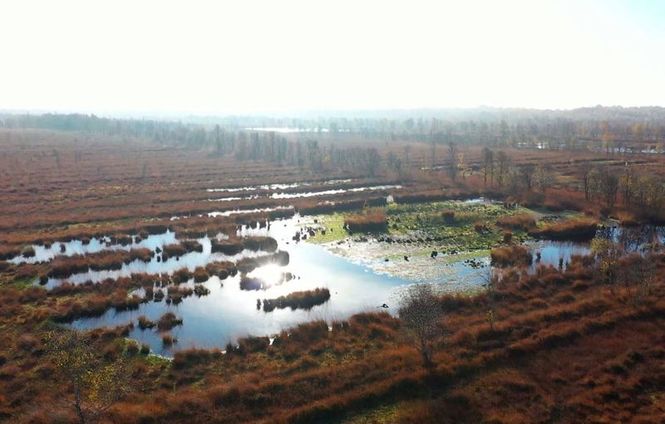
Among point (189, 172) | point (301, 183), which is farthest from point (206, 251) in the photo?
point (189, 172)

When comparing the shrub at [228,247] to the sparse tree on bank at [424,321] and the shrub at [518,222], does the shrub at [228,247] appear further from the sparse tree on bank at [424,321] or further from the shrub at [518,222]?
the shrub at [518,222]

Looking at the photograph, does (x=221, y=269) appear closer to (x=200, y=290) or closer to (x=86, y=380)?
(x=200, y=290)

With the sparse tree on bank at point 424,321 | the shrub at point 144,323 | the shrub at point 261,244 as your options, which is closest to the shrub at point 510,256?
the sparse tree on bank at point 424,321

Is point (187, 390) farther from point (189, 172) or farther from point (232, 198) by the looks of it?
point (189, 172)

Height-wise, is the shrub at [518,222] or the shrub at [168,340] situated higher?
the shrub at [518,222]

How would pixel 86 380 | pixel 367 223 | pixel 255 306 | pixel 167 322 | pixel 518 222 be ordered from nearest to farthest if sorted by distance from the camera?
pixel 86 380 < pixel 167 322 < pixel 255 306 < pixel 518 222 < pixel 367 223

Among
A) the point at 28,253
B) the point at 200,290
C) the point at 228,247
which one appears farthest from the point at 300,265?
the point at 28,253

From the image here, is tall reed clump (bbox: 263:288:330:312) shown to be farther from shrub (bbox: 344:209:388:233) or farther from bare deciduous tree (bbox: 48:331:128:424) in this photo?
shrub (bbox: 344:209:388:233)

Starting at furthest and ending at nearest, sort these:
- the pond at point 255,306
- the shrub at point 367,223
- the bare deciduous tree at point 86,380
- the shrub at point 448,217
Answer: the shrub at point 448,217 → the shrub at point 367,223 → the pond at point 255,306 → the bare deciduous tree at point 86,380

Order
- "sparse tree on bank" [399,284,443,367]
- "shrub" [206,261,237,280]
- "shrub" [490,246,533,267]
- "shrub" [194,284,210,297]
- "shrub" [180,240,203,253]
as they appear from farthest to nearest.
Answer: "shrub" [180,240,203,253], "shrub" [490,246,533,267], "shrub" [206,261,237,280], "shrub" [194,284,210,297], "sparse tree on bank" [399,284,443,367]

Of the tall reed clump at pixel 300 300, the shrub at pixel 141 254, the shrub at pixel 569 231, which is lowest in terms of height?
the tall reed clump at pixel 300 300

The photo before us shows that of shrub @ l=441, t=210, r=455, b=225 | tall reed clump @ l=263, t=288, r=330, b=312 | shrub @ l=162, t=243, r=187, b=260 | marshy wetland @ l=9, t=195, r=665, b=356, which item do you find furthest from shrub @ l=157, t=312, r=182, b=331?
shrub @ l=441, t=210, r=455, b=225

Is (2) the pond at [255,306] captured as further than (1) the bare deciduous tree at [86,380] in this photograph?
Yes
